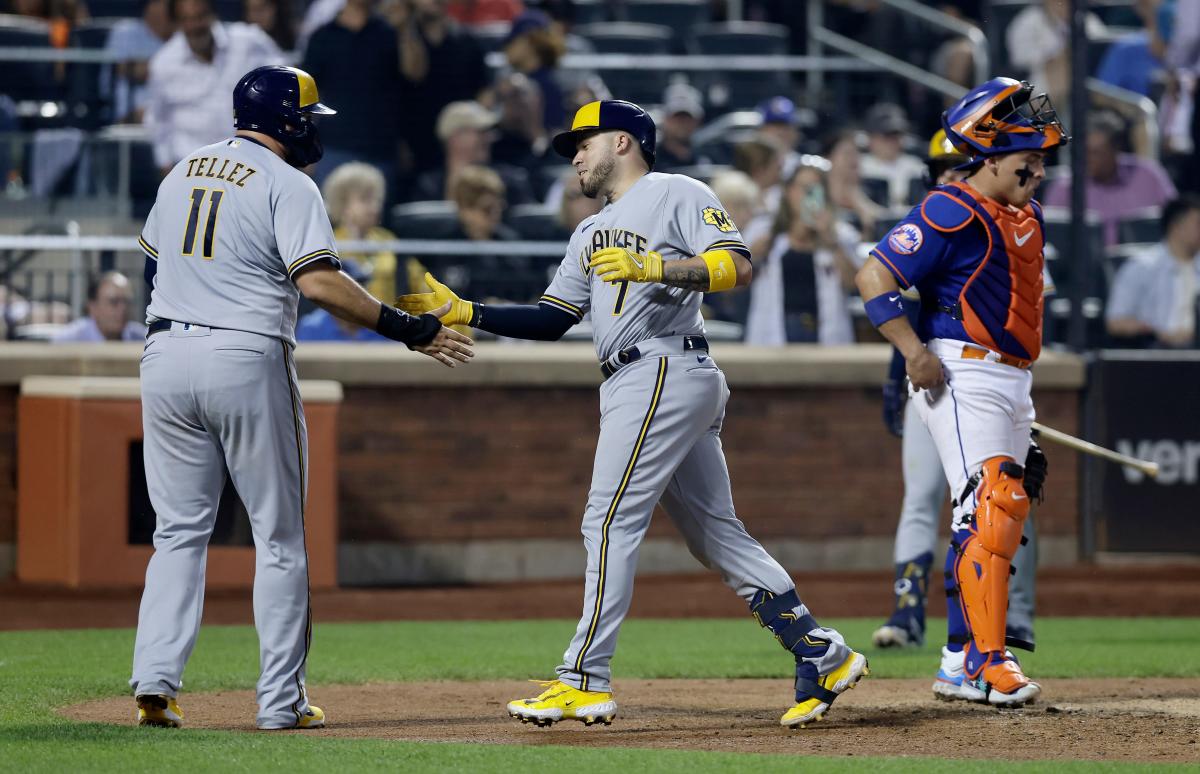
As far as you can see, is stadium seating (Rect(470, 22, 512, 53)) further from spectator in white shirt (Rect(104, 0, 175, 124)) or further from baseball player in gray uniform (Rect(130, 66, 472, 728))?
baseball player in gray uniform (Rect(130, 66, 472, 728))

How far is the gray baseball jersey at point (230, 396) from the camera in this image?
5637mm

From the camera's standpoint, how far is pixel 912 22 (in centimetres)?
1669

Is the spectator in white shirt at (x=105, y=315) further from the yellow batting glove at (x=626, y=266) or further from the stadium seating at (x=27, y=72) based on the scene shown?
the yellow batting glove at (x=626, y=266)

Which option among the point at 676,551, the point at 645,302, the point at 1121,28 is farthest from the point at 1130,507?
the point at 645,302

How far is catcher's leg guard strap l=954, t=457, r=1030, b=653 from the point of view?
6.20 metres

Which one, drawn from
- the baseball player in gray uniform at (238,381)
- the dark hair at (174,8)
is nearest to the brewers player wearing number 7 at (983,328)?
the baseball player in gray uniform at (238,381)

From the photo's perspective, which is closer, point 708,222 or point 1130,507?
point 708,222

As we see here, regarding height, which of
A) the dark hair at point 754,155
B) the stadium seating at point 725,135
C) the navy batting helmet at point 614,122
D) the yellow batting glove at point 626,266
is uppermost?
the stadium seating at point 725,135

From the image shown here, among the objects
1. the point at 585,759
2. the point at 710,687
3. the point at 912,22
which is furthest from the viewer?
the point at 912,22

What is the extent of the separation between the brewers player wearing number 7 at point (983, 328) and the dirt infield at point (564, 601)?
12.8 feet

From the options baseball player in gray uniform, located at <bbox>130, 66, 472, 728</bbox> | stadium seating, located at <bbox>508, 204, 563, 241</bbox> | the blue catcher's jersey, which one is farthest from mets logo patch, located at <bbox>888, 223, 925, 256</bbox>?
stadium seating, located at <bbox>508, 204, 563, 241</bbox>

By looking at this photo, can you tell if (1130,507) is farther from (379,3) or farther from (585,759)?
(585,759)

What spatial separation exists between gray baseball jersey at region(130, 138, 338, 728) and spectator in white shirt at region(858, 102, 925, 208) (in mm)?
8991

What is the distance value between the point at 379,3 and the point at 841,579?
589 centimetres
